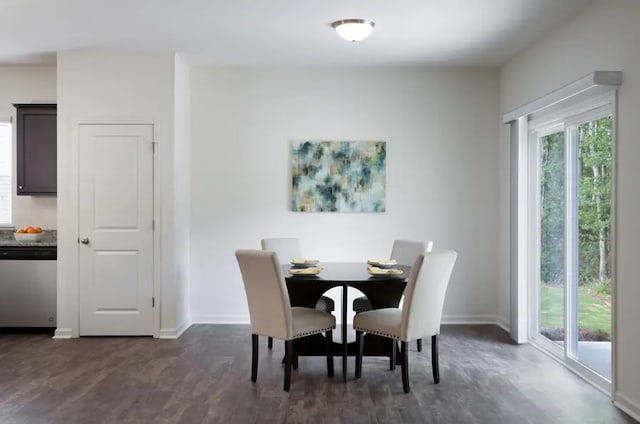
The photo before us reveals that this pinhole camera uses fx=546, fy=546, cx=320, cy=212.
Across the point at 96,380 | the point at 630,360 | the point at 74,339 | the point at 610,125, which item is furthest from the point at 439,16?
the point at 74,339

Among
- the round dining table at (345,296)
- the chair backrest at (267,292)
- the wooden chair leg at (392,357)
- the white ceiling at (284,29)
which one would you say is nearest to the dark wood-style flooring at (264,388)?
the wooden chair leg at (392,357)

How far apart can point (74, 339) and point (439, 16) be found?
424 cm

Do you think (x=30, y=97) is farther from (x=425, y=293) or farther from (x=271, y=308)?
(x=425, y=293)

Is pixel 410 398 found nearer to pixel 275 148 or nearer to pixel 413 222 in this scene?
pixel 413 222

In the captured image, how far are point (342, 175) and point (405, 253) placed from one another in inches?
45.9

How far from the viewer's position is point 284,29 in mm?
4414

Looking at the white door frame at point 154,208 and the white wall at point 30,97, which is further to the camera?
the white wall at point 30,97

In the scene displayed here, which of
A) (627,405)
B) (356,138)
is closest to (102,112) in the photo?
(356,138)

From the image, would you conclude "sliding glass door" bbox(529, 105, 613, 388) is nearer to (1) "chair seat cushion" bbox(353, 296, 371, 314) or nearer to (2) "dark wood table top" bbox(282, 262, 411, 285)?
(2) "dark wood table top" bbox(282, 262, 411, 285)

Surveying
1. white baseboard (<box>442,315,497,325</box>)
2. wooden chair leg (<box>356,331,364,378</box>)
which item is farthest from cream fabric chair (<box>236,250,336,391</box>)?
white baseboard (<box>442,315,497,325</box>)

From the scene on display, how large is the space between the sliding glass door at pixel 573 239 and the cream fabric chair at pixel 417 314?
1.09 meters

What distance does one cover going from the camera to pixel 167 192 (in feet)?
16.9

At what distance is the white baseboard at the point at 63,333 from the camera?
511cm

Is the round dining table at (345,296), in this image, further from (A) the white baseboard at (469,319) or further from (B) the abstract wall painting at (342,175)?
(A) the white baseboard at (469,319)
